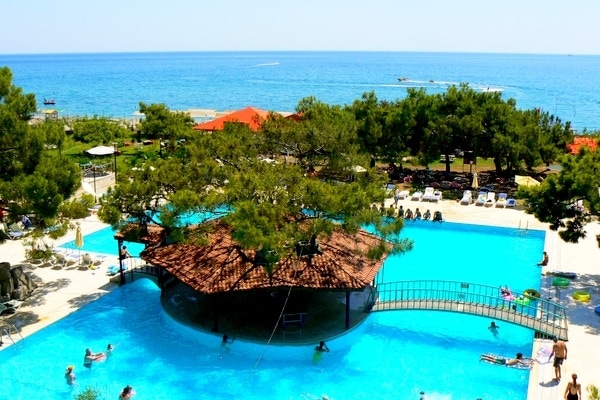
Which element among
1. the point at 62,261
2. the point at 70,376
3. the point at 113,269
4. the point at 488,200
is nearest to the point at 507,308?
the point at 70,376

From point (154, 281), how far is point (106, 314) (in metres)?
2.73

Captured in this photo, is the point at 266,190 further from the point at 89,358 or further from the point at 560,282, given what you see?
the point at 560,282

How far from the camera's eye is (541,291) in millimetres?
22156

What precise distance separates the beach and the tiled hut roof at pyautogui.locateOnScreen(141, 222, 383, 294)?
395cm

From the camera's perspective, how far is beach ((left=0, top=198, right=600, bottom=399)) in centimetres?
1622

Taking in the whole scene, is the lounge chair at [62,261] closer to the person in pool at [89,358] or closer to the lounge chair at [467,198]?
the person in pool at [89,358]

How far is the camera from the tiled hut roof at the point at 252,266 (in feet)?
59.3

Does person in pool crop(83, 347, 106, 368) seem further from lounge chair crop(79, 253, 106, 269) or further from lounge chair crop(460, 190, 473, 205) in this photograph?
lounge chair crop(460, 190, 473, 205)

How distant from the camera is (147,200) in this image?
20156 millimetres

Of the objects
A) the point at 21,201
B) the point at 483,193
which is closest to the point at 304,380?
the point at 21,201

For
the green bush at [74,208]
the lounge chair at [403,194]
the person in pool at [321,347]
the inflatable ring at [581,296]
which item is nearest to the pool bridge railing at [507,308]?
the inflatable ring at [581,296]

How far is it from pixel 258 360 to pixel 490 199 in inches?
910

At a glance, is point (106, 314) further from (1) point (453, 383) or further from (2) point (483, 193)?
(2) point (483, 193)

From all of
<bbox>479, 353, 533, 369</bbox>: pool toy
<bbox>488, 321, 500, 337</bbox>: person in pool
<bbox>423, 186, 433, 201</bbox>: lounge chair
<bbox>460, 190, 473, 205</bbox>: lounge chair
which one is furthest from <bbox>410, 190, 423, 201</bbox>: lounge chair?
<bbox>479, 353, 533, 369</bbox>: pool toy
